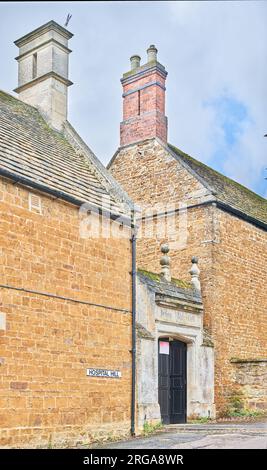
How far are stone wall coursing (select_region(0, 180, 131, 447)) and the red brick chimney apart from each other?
27.0 ft

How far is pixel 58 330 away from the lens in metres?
12.7

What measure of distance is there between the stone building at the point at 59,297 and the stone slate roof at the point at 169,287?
1020 millimetres

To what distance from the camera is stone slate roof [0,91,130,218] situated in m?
13.3

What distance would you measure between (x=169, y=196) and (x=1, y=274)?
10.2m

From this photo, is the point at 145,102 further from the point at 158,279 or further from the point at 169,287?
the point at 169,287

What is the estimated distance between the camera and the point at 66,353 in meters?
12.8

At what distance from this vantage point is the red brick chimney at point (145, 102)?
71.9 feet

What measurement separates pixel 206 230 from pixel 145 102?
18.0ft

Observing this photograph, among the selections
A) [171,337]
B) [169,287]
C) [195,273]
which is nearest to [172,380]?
[171,337]

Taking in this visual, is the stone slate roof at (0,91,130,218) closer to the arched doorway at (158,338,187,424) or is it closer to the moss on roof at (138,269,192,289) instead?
the moss on roof at (138,269,192,289)

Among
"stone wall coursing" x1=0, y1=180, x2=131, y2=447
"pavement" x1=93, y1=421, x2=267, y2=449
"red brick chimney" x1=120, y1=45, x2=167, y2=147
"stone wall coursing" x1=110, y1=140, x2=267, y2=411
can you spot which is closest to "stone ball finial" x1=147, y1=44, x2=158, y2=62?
"red brick chimney" x1=120, y1=45, x2=167, y2=147

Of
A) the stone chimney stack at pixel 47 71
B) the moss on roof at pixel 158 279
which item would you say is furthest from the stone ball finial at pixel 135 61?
the moss on roof at pixel 158 279

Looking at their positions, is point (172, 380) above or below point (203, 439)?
above
